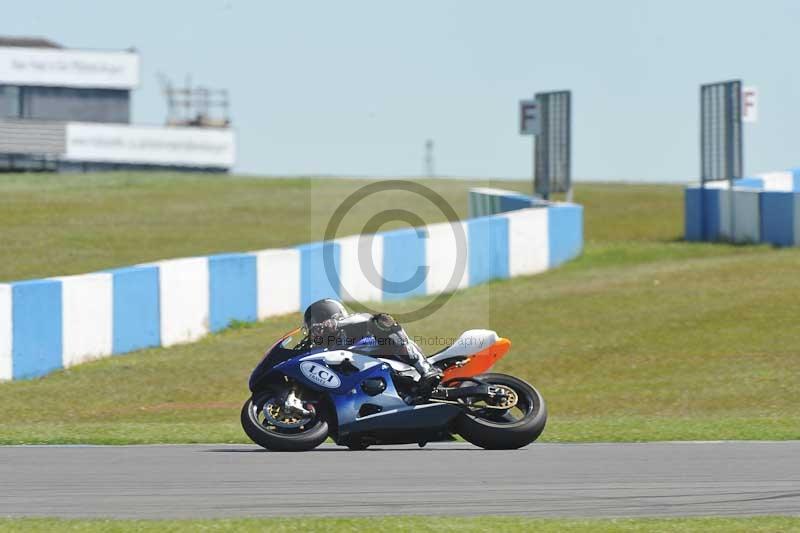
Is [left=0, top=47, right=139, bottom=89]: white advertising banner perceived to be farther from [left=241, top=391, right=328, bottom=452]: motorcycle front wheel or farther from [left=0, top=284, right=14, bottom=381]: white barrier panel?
[left=241, top=391, right=328, bottom=452]: motorcycle front wheel

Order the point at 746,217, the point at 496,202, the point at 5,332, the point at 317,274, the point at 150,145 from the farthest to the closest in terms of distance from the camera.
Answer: the point at 150,145 < the point at 496,202 < the point at 746,217 < the point at 317,274 < the point at 5,332

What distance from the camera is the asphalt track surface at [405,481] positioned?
7777 mm

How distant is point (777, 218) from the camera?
92.2ft

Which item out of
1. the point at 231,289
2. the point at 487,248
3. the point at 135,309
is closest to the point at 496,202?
the point at 487,248

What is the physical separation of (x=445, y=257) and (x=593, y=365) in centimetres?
832

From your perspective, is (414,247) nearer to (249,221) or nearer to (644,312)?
(644,312)

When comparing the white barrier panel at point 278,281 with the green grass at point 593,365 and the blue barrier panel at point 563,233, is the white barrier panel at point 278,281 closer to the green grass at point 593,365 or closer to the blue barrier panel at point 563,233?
the green grass at point 593,365

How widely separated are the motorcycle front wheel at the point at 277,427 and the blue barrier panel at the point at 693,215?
74.2 feet

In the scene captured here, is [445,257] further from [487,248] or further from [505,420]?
[505,420]

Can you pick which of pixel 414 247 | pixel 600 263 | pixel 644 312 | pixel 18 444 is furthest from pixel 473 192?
pixel 18 444

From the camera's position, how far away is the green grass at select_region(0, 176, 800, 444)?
38.3ft

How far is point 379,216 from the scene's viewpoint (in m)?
42.7

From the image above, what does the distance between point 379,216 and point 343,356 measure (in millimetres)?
32738

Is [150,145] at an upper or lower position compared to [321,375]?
upper
